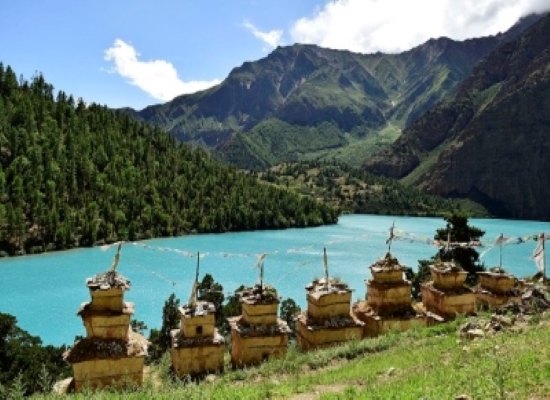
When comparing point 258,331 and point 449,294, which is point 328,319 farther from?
point 449,294

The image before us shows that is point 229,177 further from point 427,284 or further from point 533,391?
point 533,391

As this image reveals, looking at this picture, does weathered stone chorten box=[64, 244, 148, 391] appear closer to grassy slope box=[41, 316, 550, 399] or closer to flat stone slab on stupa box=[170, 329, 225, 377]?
flat stone slab on stupa box=[170, 329, 225, 377]

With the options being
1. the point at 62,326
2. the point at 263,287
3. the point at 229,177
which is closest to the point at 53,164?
the point at 229,177

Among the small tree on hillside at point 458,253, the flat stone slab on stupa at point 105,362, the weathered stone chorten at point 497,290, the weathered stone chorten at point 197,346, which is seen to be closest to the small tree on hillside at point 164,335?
the weathered stone chorten at point 197,346

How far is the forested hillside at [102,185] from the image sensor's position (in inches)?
3615

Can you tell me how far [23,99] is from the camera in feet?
407

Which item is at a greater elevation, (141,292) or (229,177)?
(229,177)

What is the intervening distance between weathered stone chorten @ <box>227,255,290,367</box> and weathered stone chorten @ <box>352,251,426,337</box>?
169 inches

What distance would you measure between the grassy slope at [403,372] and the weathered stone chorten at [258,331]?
29.9 inches

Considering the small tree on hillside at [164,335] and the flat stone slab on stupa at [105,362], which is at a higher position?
the flat stone slab on stupa at [105,362]

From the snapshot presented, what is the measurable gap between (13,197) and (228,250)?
40.2 m

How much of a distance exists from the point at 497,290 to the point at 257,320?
11.1m

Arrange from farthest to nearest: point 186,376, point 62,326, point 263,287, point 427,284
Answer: point 62,326
point 427,284
point 263,287
point 186,376

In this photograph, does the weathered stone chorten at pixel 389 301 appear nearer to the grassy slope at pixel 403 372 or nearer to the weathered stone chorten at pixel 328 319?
the weathered stone chorten at pixel 328 319
